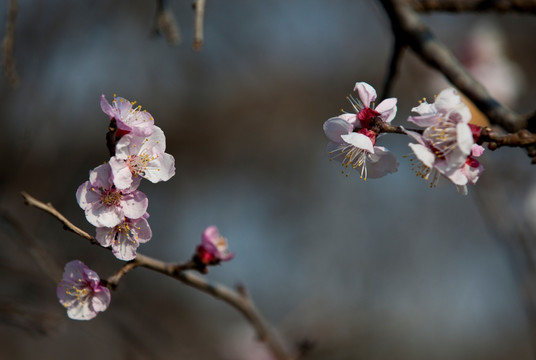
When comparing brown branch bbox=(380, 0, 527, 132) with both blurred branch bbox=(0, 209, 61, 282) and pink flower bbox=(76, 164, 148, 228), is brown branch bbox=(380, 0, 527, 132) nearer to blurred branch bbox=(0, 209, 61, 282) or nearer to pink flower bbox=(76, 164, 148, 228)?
pink flower bbox=(76, 164, 148, 228)

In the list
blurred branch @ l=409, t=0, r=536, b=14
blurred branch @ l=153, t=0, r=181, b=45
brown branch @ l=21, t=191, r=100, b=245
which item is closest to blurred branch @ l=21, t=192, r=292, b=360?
brown branch @ l=21, t=191, r=100, b=245

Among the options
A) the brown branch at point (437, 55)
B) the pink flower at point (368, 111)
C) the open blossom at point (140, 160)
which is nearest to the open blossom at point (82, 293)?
the open blossom at point (140, 160)

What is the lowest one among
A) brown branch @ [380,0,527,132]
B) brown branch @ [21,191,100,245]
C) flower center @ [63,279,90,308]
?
flower center @ [63,279,90,308]

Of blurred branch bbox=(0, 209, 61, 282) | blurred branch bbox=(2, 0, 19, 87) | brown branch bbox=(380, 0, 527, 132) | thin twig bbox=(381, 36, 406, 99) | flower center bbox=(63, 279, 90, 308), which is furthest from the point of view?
thin twig bbox=(381, 36, 406, 99)

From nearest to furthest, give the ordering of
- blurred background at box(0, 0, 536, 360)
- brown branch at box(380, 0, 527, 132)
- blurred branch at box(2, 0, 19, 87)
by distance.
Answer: blurred branch at box(2, 0, 19, 87), brown branch at box(380, 0, 527, 132), blurred background at box(0, 0, 536, 360)

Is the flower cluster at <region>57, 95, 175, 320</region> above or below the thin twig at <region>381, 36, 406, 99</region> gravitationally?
below

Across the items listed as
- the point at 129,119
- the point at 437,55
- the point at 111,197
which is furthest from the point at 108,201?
the point at 437,55

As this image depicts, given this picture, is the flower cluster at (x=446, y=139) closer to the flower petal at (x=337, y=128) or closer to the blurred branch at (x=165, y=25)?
the flower petal at (x=337, y=128)

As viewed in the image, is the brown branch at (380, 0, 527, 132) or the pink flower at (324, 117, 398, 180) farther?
the brown branch at (380, 0, 527, 132)

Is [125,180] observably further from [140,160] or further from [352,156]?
[352,156]
